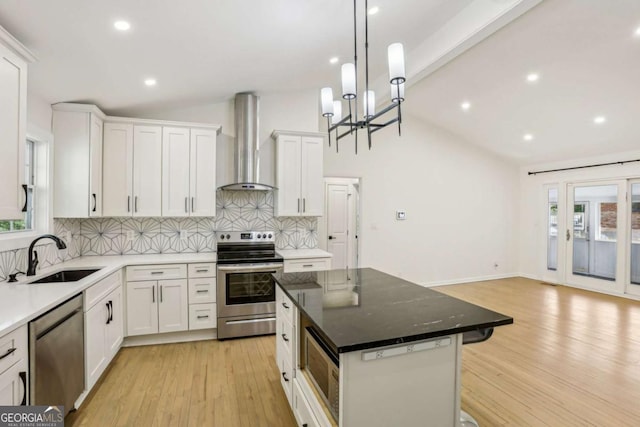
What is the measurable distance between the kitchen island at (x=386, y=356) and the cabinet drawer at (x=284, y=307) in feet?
0.61

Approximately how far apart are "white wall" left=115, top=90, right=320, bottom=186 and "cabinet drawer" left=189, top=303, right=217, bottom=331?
1.53 m

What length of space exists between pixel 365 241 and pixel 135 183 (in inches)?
144

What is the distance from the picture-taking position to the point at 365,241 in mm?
5711

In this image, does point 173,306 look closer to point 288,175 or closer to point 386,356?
point 288,175

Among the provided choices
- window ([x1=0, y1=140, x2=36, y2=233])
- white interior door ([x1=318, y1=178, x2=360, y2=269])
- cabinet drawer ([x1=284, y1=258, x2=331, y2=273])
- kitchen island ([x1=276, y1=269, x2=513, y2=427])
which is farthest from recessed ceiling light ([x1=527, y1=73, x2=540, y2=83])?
window ([x1=0, y1=140, x2=36, y2=233])

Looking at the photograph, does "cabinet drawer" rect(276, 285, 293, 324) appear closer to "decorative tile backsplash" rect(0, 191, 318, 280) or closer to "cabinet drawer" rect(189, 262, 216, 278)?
"cabinet drawer" rect(189, 262, 216, 278)

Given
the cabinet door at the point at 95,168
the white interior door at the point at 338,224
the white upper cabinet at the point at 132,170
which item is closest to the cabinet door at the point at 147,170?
the white upper cabinet at the point at 132,170

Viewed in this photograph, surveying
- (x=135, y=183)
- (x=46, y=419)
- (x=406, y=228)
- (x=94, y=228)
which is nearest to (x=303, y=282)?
(x=46, y=419)

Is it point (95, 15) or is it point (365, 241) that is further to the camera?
point (365, 241)

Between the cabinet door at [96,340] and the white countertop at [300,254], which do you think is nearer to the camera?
the cabinet door at [96,340]

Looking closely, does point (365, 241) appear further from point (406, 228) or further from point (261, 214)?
point (261, 214)

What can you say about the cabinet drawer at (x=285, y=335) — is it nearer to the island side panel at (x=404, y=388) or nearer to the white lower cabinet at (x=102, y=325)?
the island side panel at (x=404, y=388)

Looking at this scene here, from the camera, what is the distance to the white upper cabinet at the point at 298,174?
13.5 feet

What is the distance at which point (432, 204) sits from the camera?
6.23 m
